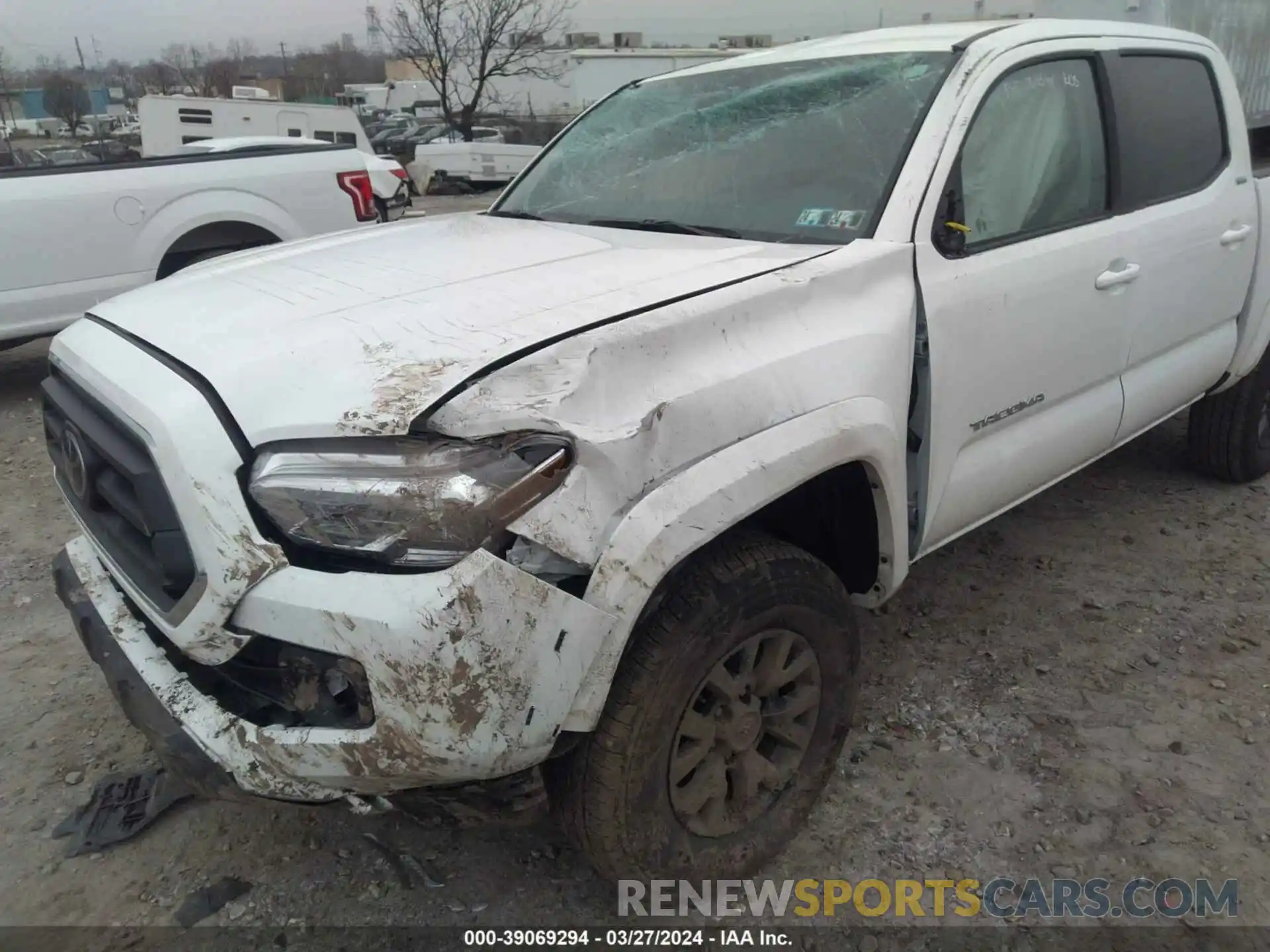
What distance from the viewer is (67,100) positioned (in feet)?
109

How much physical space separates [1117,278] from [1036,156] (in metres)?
0.45

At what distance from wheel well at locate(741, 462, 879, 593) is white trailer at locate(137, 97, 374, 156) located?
50.2ft

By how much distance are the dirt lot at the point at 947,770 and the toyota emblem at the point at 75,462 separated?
0.89 meters

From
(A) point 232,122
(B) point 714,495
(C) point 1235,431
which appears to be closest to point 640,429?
(B) point 714,495

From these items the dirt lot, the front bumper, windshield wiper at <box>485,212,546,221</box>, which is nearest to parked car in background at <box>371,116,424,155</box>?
windshield wiper at <box>485,212,546,221</box>

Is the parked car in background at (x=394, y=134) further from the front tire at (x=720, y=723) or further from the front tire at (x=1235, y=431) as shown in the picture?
the front tire at (x=720, y=723)

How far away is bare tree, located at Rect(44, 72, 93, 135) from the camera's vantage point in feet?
107

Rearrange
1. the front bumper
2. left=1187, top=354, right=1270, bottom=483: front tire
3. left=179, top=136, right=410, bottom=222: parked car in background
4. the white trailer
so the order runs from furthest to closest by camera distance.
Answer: the white trailer < left=179, top=136, right=410, bottom=222: parked car in background < left=1187, top=354, right=1270, bottom=483: front tire < the front bumper

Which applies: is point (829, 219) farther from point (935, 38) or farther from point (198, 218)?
point (198, 218)

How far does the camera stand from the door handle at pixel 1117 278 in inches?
109

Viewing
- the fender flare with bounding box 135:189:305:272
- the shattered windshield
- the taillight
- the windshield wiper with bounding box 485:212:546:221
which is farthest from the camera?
the taillight

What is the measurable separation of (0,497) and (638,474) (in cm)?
423

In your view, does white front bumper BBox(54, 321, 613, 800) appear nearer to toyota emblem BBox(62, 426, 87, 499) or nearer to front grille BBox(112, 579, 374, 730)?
front grille BBox(112, 579, 374, 730)

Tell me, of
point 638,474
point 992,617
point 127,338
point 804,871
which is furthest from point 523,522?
point 992,617
